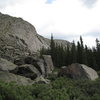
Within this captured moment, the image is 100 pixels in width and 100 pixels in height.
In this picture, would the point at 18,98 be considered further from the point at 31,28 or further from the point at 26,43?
the point at 31,28

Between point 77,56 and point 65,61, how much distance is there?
18.7ft

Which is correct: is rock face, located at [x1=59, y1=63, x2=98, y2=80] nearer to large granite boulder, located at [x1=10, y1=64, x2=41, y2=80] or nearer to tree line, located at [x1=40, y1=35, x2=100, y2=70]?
large granite boulder, located at [x1=10, y1=64, x2=41, y2=80]

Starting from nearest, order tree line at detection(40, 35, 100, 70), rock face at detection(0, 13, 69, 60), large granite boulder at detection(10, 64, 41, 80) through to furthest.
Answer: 1. large granite boulder at detection(10, 64, 41, 80)
2. tree line at detection(40, 35, 100, 70)
3. rock face at detection(0, 13, 69, 60)

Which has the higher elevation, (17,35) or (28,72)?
(17,35)

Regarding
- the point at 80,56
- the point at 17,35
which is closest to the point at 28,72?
the point at 80,56

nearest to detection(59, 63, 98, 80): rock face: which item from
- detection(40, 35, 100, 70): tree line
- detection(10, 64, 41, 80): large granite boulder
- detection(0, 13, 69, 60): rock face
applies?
detection(10, 64, 41, 80): large granite boulder

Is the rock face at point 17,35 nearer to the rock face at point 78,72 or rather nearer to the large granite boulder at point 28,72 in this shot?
the large granite boulder at point 28,72

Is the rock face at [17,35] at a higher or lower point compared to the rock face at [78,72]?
higher

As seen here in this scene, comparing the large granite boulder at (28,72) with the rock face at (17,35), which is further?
the rock face at (17,35)

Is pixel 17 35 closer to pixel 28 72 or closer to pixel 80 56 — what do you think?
pixel 80 56

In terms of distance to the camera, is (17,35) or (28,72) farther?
(17,35)

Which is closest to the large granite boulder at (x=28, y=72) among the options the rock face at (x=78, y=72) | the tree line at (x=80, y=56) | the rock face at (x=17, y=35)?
the rock face at (x=78, y=72)

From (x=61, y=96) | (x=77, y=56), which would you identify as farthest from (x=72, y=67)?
(x=77, y=56)

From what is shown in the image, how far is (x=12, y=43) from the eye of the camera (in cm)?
12394
